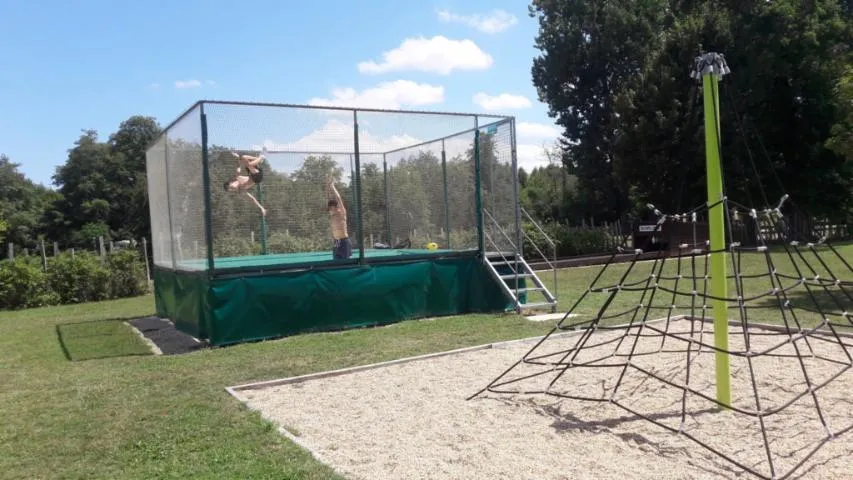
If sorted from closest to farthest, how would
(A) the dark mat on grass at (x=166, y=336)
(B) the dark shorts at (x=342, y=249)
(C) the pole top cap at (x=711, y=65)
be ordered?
(C) the pole top cap at (x=711, y=65) → (A) the dark mat on grass at (x=166, y=336) → (B) the dark shorts at (x=342, y=249)

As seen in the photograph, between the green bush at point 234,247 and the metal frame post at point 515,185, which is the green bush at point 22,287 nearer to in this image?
the green bush at point 234,247

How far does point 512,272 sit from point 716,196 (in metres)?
7.24

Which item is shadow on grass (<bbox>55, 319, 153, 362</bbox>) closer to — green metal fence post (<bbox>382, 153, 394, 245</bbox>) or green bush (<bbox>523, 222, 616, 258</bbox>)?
green metal fence post (<bbox>382, 153, 394, 245</bbox>)

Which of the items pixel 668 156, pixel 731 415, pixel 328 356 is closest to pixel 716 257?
pixel 731 415

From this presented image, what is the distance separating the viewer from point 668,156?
2753 centimetres

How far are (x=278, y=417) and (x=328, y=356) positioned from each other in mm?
2571

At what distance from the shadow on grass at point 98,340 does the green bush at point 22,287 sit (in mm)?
5343

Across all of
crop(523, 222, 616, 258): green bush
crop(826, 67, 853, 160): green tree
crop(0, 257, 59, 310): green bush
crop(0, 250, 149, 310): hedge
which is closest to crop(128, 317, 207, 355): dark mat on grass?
crop(0, 250, 149, 310): hedge

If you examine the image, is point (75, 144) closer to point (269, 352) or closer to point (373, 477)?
point (269, 352)

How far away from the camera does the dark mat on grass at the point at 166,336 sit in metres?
9.22

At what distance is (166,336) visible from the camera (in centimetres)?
1050

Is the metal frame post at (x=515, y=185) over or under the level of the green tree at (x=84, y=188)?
under

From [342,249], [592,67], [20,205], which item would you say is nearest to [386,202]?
[342,249]

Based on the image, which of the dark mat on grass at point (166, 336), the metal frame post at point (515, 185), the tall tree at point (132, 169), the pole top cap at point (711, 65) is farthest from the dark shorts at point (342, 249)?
the tall tree at point (132, 169)
